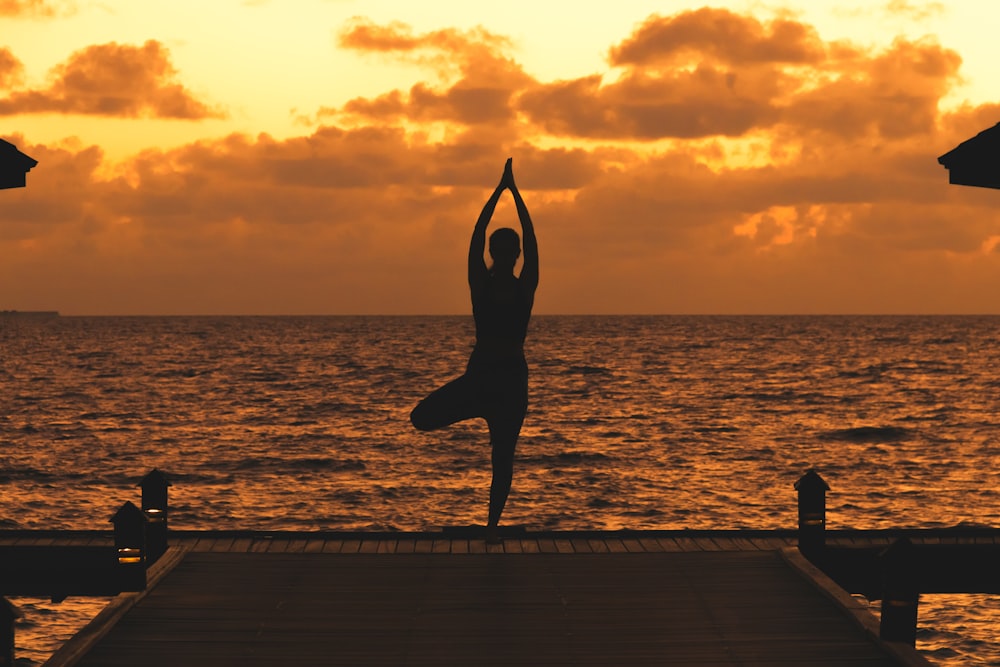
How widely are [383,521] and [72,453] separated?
19005 mm

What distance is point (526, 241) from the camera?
11656mm

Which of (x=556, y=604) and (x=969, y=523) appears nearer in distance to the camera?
(x=556, y=604)

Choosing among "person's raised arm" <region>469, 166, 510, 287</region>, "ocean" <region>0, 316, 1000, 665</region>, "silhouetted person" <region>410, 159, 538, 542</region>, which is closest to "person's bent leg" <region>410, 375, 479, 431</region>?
"silhouetted person" <region>410, 159, 538, 542</region>

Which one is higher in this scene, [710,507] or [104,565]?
[104,565]

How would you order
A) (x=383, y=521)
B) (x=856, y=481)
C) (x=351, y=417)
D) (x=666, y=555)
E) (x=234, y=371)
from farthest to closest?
(x=234, y=371) → (x=351, y=417) → (x=856, y=481) → (x=383, y=521) → (x=666, y=555)

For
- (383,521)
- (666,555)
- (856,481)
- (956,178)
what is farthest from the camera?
(856,481)

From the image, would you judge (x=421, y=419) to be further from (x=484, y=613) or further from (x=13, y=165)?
(x=13, y=165)

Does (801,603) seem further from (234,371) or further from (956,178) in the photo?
(234,371)

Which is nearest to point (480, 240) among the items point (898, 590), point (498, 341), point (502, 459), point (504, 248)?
point (504, 248)

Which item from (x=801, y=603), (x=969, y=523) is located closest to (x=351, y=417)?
(x=969, y=523)

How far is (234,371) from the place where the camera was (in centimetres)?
9344

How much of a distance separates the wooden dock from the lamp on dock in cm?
17

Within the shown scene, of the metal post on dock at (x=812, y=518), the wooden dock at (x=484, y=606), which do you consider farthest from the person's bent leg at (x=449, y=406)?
the metal post on dock at (x=812, y=518)

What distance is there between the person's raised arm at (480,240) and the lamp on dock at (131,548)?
3730mm
